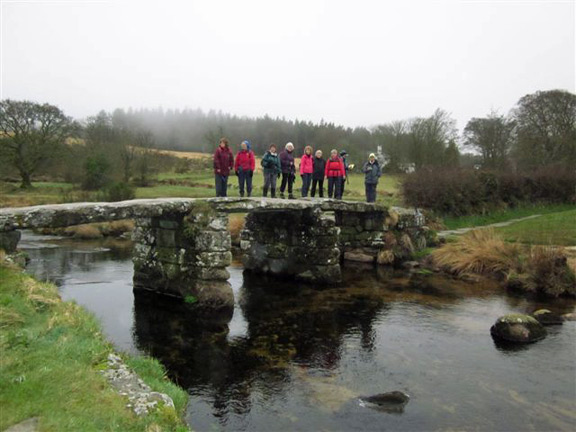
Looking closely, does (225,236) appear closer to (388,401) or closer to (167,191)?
(388,401)

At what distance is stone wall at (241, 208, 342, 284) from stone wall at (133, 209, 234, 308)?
148 inches

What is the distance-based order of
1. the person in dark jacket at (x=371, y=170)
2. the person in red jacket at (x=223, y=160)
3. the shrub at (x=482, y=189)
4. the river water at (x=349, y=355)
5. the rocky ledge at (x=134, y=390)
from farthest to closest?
the shrub at (x=482, y=189), the person in dark jacket at (x=371, y=170), the person in red jacket at (x=223, y=160), the river water at (x=349, y=355), the rocky ledge at (x=134, y=390)

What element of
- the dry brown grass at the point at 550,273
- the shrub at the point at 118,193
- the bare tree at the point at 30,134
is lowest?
the dry brown grass at the point at 550,273

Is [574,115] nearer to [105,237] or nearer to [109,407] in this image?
[105,237]

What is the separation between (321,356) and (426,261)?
940cm

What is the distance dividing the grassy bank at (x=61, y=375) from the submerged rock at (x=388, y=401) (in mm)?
2760

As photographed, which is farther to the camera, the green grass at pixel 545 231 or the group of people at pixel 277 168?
the green grass at pixel 545 231

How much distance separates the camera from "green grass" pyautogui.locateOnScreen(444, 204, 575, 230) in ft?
74.3

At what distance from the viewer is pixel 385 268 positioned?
58.7 ft

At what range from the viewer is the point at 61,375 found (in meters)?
5.13

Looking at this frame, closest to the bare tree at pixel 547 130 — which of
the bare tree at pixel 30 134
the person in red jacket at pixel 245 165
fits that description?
the person in red jacket at pixel 245 165

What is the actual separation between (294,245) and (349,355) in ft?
24.0

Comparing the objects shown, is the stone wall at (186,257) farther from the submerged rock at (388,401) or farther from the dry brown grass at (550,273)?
the dry brown grass at (550,273)

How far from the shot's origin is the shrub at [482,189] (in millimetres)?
22625
